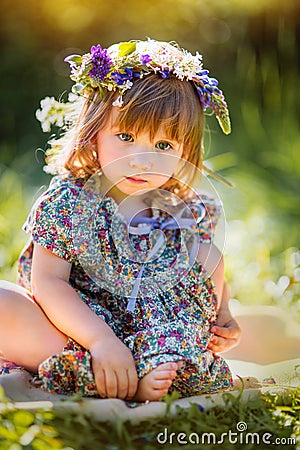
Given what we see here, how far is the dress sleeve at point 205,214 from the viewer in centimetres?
175

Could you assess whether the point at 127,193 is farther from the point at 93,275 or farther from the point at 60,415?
the point at 60,415

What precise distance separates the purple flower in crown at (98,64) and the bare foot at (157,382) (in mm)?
592

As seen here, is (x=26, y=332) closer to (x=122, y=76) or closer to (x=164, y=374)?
(x=164, y=374)

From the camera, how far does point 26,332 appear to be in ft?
4.77

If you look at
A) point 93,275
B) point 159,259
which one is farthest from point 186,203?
point 93,275

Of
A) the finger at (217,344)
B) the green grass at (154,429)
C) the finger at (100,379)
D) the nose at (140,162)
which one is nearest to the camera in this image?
the green grass at (154,429)

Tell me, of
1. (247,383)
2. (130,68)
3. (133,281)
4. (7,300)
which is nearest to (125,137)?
(130,68)

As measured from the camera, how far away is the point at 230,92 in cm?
375

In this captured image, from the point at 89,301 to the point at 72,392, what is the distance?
0.20 meters

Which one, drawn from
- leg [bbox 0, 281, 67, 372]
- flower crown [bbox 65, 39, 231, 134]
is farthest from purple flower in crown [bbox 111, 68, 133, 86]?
leg [bbox 0, 281, 67, 372]

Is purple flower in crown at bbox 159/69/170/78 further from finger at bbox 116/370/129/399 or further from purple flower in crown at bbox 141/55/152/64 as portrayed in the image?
finger at bbox 116/370/129/399

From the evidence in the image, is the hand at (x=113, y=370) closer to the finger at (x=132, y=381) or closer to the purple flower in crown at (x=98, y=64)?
the finger at (x=132, y=381)

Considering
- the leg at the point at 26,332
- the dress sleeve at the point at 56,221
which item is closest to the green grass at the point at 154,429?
the leg at the point at 26,332

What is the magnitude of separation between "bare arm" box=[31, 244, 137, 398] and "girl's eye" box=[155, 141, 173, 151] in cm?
30
